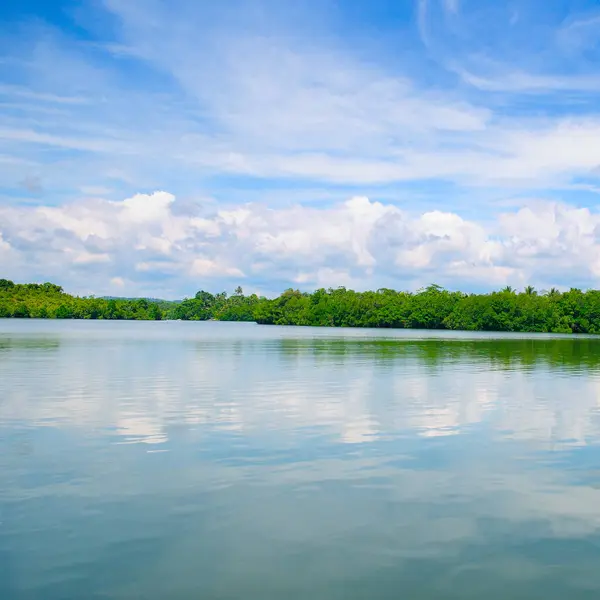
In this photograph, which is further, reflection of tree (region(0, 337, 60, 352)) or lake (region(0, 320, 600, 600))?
reflection of tree (region(0, 337, 60, 352))

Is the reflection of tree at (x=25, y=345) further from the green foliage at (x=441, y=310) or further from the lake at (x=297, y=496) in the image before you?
the green foliage at (x=441, y=310)

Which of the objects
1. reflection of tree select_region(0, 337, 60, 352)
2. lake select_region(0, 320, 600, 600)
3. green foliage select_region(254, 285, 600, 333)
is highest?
green foliage select_region(254, 285, 600, 333)

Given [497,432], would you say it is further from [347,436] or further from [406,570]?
[406,570]

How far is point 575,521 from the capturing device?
9.91 metres

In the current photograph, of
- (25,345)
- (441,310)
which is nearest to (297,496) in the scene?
(25,345)

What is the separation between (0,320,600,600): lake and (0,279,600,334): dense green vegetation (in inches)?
4015

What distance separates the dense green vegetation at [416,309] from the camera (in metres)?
119

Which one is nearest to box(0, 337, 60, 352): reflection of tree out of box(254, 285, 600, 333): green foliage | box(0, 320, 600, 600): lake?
box(0, 320, 600, 600): lake

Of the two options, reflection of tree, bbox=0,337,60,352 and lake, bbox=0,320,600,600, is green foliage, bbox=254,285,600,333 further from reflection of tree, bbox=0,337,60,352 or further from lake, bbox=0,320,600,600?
lake, bbox=0,320,600,600

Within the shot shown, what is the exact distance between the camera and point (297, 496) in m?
10.9

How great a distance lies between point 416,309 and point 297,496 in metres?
131

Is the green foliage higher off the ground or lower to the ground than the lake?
higher

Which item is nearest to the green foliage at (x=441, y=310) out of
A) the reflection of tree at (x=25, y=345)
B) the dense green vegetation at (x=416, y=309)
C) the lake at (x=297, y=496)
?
the dense green vegetation at (x=416, y=309)

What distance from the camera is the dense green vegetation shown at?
119188mm
